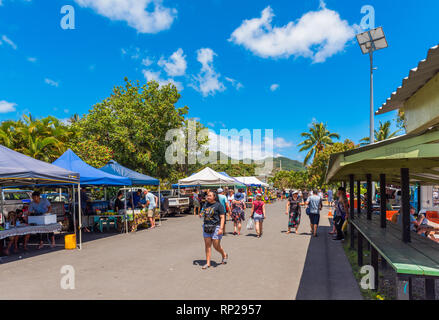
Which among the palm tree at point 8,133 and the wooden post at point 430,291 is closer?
the wooden post at point 430,291

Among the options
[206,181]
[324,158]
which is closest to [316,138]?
[324,158]

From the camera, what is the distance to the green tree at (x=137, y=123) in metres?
29.4

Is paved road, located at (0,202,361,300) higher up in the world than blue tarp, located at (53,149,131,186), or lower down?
lower down

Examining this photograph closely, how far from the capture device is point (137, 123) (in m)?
29.1

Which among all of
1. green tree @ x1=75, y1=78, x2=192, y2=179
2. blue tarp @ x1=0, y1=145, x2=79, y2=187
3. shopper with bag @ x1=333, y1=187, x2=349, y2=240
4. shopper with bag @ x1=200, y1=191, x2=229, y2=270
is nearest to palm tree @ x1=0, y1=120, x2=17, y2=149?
green tree @ x1=75, y1=78, x2=192, y2=179

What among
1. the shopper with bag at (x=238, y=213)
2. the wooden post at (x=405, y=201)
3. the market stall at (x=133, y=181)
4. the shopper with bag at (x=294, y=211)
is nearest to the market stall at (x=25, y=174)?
the market stall at (x=133, y=181)

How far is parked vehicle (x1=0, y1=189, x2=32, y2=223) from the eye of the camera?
16.2 metres

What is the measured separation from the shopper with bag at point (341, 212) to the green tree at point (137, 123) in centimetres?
2191

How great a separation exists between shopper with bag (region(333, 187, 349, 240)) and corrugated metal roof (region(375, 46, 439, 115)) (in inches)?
175

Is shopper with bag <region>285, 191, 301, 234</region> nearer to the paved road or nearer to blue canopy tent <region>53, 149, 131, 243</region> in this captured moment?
the paved road

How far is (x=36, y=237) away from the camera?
12.1m

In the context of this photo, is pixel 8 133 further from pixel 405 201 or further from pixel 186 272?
pixel 405 201

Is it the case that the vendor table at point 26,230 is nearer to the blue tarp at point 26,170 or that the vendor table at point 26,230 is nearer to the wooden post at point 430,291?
the blue tarp at point 26,170

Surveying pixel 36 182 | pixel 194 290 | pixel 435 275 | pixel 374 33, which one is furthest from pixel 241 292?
pixel 374 33
